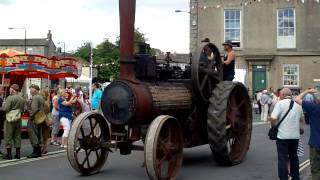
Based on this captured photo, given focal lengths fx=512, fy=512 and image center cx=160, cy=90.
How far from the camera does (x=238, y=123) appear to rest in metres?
11.0

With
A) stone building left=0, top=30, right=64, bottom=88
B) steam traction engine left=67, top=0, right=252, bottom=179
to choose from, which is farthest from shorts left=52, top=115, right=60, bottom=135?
stone building left=0, top=30, right=64, bottom=88

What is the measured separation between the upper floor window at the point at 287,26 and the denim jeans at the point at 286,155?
2587 cm

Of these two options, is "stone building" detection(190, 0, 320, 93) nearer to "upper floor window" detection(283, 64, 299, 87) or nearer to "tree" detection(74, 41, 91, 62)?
"upper floor window" detection(283, 64, 299, 87)

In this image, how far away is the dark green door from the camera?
1298 inches

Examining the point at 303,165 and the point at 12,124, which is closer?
the point at 303,165

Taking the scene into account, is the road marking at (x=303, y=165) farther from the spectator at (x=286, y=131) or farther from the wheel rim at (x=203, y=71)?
the wheel rim at (x=203, y=71)

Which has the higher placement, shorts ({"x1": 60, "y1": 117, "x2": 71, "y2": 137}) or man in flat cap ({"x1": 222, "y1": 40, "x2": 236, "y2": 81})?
man in flat cap ({"x1": 222, "y1": 40, "x2": 236, "y2": 81})

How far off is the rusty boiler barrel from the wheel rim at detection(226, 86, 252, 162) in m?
1.68

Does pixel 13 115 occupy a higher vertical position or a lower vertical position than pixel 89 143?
higher

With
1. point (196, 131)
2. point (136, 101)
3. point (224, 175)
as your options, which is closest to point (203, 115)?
point (196, 131)

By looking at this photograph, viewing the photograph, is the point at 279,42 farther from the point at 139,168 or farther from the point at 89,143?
the point at 89,143

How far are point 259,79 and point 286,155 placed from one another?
25.4 m

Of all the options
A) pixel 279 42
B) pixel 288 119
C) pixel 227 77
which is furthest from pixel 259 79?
pixel 288 119

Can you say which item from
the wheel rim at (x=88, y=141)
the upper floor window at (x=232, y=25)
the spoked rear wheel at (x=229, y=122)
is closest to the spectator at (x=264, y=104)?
the upper floor window at (x=232, y=25)
